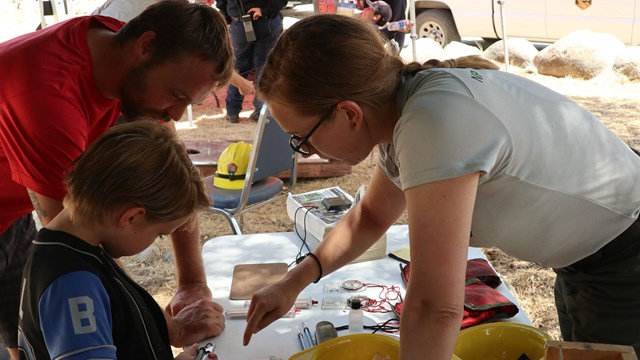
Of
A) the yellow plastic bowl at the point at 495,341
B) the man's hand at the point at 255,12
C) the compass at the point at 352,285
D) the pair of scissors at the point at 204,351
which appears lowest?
the compass at the point at 352,285

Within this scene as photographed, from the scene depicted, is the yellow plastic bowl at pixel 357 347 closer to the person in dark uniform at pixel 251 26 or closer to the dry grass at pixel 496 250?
the dry grass at pixel 496 250

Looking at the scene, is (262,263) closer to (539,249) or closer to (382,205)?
(382,205)

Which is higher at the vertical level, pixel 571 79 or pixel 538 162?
pixel 538 162

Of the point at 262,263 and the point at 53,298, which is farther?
the point at 262,263

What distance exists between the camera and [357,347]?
1.50 m

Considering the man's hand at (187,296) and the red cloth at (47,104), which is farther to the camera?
the man's hand at (187,296)

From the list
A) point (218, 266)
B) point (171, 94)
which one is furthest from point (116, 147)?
point (218, 266)

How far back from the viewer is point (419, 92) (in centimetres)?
121

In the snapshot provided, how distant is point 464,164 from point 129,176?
0.68 m

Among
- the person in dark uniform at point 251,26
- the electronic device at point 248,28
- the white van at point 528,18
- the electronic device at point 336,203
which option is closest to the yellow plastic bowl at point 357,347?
the electronic device at point 336,203

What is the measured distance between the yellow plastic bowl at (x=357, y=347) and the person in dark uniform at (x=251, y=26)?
15.1 ft

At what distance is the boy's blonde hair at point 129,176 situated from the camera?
133 cm

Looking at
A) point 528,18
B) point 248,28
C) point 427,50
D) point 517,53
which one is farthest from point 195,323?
point 528,18

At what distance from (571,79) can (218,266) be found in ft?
21.1
